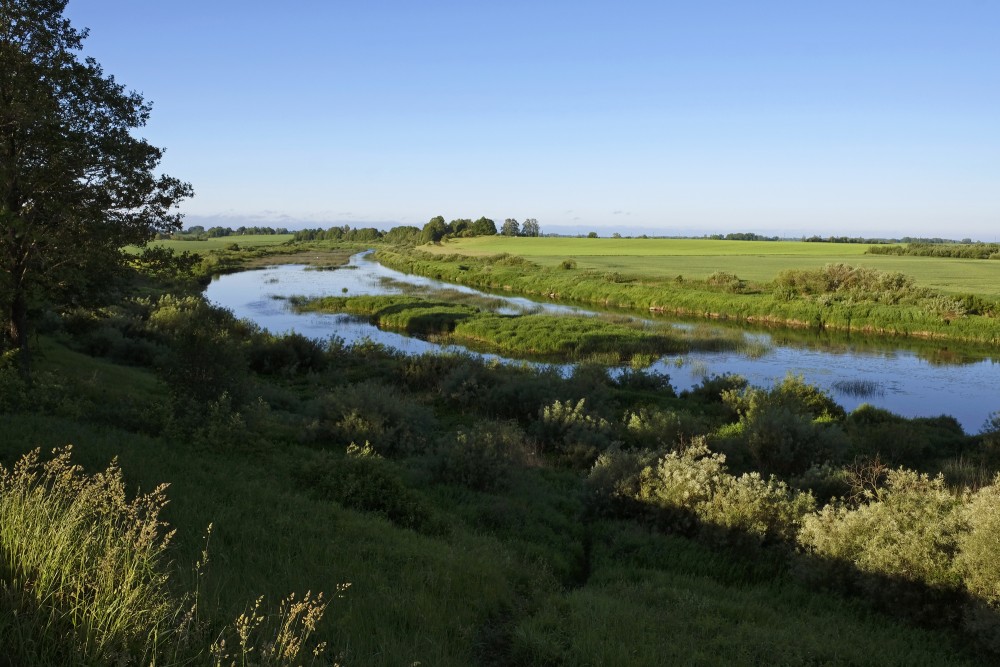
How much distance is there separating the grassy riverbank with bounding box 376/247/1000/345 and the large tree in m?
40.0

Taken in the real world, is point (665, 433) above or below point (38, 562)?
below

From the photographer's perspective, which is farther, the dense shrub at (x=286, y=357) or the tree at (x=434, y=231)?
the tree at (x=434, y=231)

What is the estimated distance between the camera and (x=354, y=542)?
7254mm

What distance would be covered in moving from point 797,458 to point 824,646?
866 cm

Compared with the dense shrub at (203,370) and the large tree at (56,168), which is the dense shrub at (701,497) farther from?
the large tree at (56,168)

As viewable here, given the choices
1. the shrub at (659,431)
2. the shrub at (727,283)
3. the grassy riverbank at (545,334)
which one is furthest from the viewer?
the shrub at (727,283)

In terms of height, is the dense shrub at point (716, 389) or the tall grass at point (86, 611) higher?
the tall grass at point (86, 611)

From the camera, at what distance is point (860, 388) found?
24.9 m

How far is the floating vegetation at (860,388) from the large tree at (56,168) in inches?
994

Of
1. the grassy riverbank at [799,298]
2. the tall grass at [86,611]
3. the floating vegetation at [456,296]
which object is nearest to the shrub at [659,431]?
the tall grass at [86,611]

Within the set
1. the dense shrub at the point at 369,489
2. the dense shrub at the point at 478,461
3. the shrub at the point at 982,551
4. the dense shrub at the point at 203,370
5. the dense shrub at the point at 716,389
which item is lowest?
the dense shrub at the point at 716,389

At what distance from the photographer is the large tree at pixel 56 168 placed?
1351cm

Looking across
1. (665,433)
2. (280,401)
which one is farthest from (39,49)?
(665,433)

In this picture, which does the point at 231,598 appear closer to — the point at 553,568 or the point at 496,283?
the point at 553,568
